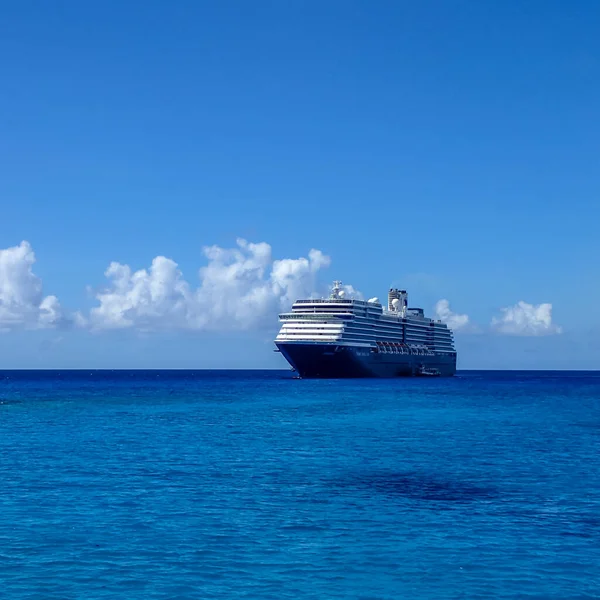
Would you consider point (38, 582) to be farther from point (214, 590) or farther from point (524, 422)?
point (524, 422)

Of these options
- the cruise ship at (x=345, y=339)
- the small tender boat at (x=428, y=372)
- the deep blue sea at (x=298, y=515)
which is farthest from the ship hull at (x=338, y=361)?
the deep blue sea at (x=298, y=515)

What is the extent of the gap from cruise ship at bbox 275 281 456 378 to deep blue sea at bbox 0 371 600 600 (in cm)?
7956

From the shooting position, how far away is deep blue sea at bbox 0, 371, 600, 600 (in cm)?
1838

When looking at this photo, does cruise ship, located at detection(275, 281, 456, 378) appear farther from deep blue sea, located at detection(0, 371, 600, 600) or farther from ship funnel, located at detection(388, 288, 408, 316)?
deep blue sea, located at detection(0, 371, 600, 600)

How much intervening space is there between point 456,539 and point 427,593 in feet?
15.5

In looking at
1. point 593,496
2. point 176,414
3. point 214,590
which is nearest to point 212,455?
point 593,496

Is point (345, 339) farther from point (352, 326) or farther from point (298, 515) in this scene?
point (298, 515)

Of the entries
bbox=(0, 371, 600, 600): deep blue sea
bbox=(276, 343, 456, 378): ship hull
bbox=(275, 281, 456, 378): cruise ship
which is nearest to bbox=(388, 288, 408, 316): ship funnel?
bbox=(275, 281, 456, 378): cruise ship

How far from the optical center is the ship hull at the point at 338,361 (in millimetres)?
131000

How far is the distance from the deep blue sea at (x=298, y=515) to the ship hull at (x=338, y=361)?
3109 inches

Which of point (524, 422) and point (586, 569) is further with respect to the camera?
point (524, 422)

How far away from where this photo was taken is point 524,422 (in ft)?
208

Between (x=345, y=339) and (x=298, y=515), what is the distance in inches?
4245

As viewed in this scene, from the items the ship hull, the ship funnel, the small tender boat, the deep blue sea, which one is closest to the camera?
the deep blue sea
